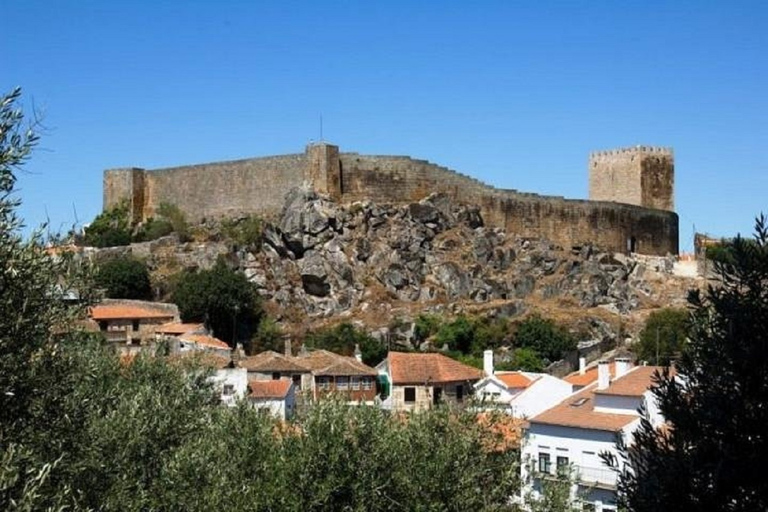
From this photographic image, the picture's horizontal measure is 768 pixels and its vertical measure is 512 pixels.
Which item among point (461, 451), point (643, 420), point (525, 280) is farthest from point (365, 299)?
point (643, 420)

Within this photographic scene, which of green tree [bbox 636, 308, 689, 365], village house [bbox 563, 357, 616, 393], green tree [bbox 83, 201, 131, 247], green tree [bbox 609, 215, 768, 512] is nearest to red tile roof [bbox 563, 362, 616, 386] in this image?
village house [bbox 563, 357, 616, 393]

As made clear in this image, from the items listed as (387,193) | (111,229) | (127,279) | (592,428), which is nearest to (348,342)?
(387,193)

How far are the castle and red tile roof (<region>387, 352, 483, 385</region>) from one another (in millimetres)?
15809

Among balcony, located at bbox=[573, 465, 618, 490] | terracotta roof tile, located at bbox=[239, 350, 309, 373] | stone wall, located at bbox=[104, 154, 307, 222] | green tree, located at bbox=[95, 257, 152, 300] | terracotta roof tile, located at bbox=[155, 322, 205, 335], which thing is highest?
stone wall, located at bbox=[104, 154, 307, 222]

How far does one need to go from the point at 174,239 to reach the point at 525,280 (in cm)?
1973

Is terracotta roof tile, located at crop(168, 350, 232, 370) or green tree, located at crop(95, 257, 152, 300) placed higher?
green tree, located at crop(95, 257, 152, 300)

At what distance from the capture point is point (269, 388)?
127 feet

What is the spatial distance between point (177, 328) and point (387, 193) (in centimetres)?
1505

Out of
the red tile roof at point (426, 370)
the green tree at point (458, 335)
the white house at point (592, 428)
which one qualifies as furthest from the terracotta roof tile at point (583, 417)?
the green tree at point (458, 335)

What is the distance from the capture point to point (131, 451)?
17047 mm

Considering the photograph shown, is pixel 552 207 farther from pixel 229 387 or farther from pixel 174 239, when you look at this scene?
pixel 229 387

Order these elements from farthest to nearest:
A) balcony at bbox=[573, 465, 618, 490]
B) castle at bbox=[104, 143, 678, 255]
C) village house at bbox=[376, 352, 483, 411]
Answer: castle at bbox=[104, 143, 678, 255] → village house at bbox=[376, 352, 483, 411] → balcony at bbox=[573, 465, 618, 490]

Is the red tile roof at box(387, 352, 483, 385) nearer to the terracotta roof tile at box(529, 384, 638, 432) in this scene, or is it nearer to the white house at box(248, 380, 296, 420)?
the white house at box(248, 380, 296, 420)

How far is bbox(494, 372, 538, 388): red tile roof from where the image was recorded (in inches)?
1587
